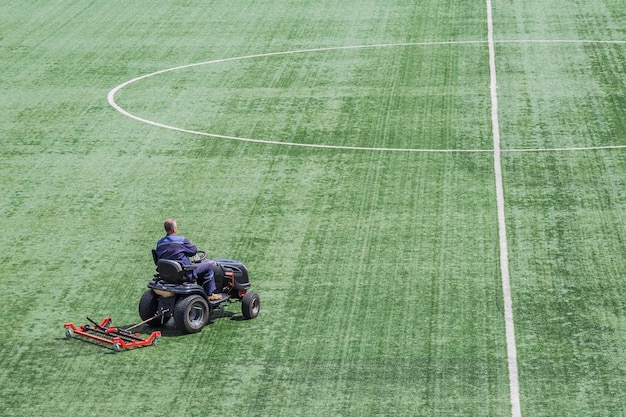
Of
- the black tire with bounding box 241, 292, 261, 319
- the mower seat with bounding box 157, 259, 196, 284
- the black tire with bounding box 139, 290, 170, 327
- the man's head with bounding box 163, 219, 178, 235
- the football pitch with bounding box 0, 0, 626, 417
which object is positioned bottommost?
the football pitch with bounding box 0, 0, 626, 417

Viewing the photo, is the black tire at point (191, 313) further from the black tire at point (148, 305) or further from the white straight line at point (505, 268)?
the white straight line at point (505, 268)

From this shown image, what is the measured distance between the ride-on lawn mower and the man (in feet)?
0.32

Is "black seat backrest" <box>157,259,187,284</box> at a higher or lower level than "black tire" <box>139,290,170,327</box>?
higher

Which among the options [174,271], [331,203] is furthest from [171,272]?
[331,203]

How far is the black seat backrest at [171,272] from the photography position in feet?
46.3

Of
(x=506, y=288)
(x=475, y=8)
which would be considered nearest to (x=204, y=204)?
(x=506, y=288)

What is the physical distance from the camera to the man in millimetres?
14336

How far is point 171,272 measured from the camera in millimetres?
14148

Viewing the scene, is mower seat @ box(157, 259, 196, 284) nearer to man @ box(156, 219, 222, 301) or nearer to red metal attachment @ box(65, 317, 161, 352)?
man @ box(156, 219, 222, 301)

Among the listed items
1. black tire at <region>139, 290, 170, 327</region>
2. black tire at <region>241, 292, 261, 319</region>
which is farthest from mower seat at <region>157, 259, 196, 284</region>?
black tire at <region>241, 292, 261, 319</region>

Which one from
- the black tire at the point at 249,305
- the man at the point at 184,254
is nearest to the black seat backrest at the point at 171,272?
the man at the point at 184,254

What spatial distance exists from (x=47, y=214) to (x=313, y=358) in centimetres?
686

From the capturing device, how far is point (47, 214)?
19078 millimetres

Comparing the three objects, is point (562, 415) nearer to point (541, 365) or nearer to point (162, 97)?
point (541, 365)
